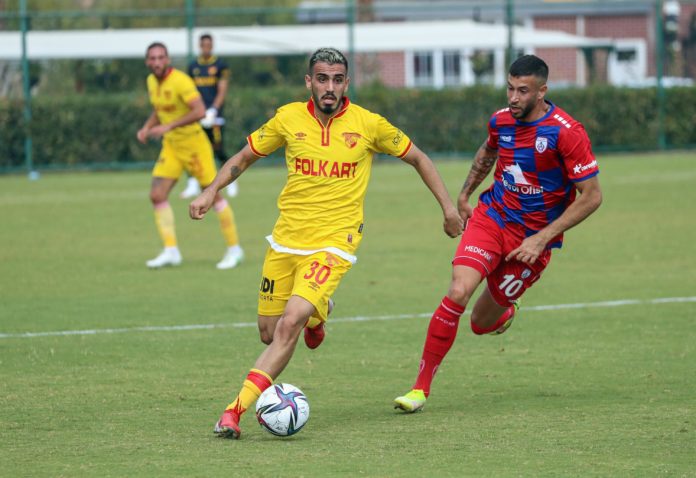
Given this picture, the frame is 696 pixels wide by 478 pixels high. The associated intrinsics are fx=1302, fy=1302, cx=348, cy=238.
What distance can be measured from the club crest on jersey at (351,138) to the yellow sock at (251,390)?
1515 mm

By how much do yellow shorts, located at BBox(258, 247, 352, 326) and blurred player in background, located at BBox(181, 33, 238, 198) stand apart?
1465 cm

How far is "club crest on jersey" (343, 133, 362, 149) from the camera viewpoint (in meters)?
7.94

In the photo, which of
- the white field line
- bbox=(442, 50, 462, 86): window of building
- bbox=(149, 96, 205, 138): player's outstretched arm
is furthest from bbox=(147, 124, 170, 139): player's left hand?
bbox=(442, 50, 462, 86): window of building

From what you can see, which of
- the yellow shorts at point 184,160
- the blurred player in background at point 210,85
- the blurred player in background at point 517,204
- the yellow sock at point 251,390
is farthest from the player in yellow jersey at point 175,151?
the yellow sock at point 251,390

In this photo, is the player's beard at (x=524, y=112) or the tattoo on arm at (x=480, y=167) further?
the tattoo on arm at (x=480, y=167)

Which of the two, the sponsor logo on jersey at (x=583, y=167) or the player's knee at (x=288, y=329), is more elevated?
the sponsor logo on jersey at (x=583, y=167)

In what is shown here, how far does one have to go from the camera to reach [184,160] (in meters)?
15.1

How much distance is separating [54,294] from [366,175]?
6112mm

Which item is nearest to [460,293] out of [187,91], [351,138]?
[351,138]

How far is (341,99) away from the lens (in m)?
7.98

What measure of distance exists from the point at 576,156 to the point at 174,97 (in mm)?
7960

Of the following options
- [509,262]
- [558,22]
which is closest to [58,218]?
[509,262]

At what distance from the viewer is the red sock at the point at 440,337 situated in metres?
8.14

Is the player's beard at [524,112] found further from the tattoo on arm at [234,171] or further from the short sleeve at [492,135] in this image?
the tattoo on arm at [234,171]
